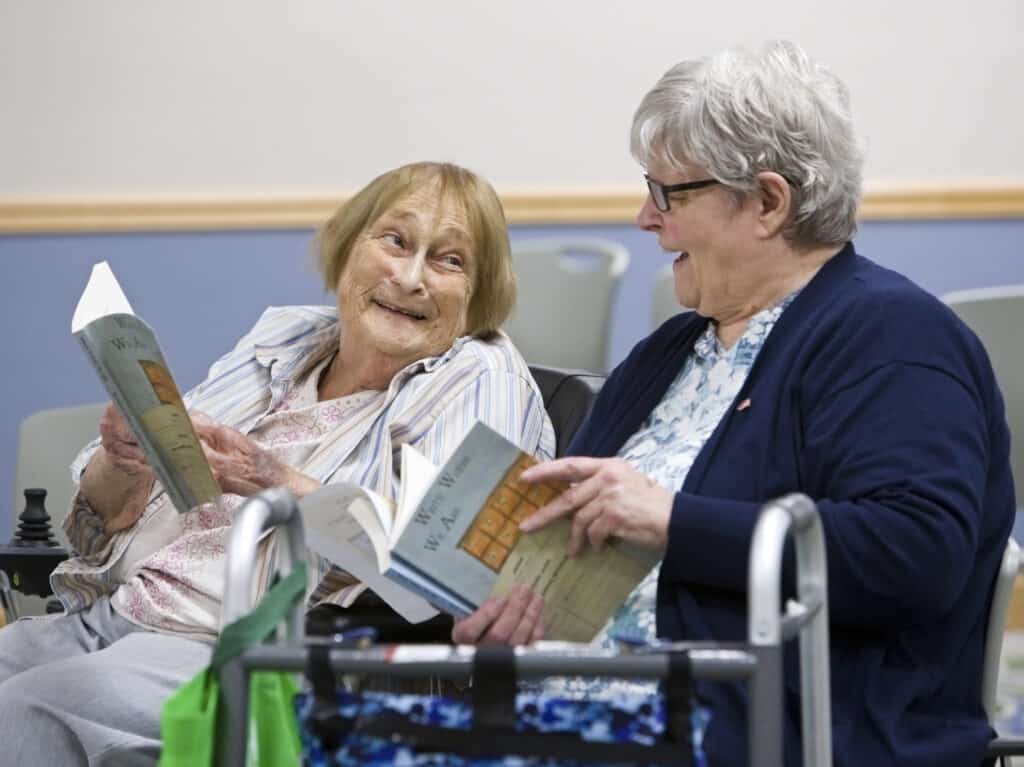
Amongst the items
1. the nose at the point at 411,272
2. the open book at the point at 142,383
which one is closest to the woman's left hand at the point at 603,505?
the open book at the point at 142,383

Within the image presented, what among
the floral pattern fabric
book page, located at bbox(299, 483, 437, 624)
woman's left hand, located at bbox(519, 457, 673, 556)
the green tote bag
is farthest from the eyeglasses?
the green tote bag

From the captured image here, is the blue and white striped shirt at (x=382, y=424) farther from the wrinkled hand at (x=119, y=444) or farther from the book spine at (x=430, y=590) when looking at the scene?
the book spine at (x=430, y=590)

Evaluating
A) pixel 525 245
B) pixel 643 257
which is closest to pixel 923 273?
pixel 643 257

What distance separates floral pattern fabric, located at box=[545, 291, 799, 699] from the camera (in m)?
1.74

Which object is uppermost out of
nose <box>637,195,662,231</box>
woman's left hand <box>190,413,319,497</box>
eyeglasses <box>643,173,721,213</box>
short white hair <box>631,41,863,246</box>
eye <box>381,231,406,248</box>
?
short white hair <box>631,41,863,246</box>

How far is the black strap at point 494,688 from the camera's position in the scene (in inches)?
47.1

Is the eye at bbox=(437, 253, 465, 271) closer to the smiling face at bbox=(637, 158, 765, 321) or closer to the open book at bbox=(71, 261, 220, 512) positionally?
the smiling face at bbox=(637, 158, 765, 321)

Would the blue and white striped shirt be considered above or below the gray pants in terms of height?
above

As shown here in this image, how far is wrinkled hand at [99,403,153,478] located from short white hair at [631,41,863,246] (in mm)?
844

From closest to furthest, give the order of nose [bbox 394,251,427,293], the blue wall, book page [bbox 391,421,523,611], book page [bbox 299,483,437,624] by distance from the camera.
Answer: book page [bbox 391,421,523,611] → book page [bbox 299,483,437,624] → nose [bbox 394,251,427,293] → the blue wall

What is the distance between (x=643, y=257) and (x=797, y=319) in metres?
2.50

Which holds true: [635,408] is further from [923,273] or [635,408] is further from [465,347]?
[923,273]

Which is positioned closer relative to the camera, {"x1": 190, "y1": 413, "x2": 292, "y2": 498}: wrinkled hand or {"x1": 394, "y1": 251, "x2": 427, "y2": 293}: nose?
{"x1": 190, "y1": 413, "x2": 292, "y2": 498}: wrinkled hand

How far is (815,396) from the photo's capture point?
1668 mm
